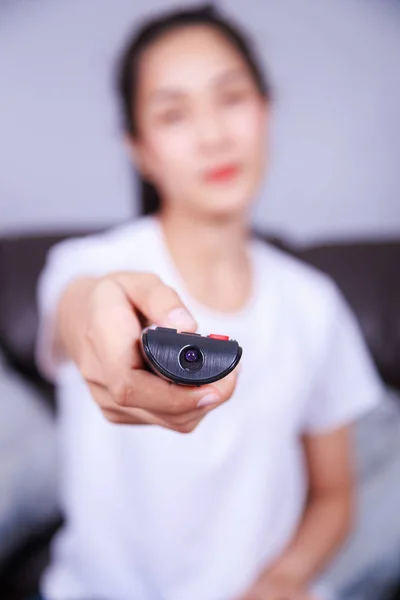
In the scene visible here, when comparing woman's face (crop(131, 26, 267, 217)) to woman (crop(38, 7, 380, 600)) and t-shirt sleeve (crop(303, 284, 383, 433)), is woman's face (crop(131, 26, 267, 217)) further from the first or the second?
t-shirt sleeve (crop(303, 284, 383, 433))

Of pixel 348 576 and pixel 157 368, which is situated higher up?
pixel 157 368

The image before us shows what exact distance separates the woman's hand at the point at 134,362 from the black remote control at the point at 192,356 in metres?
0.01

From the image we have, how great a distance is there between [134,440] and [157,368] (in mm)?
313

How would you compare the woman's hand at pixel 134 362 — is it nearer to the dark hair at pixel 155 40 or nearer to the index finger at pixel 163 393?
the index finger at pixel 163 393

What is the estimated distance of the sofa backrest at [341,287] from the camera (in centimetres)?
91

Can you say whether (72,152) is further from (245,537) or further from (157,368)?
(157,368)

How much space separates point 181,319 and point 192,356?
0.08ft

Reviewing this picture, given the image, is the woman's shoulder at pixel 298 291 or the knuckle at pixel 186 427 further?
the woman's shoulder at pixel 298 291

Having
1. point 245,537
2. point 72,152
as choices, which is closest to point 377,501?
point 245,537

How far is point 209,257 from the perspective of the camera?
20.7 inches

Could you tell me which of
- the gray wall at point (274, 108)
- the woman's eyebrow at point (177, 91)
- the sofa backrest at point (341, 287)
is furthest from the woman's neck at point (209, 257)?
the gray wall at point (274, 108)

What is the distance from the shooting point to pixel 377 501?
73 cm

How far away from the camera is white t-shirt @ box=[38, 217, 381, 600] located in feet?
1.64

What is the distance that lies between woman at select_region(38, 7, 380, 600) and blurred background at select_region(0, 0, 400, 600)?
1.09 feet
